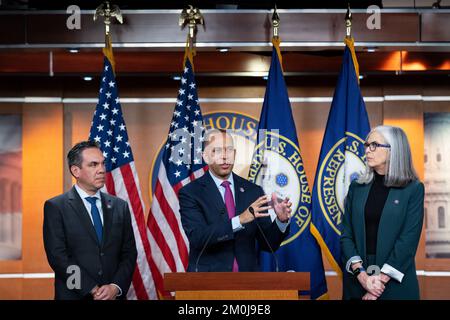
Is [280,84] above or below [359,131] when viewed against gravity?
above

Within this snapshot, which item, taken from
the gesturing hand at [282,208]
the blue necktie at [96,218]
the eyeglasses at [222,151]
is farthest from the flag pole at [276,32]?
the blue necktie at [96,218]

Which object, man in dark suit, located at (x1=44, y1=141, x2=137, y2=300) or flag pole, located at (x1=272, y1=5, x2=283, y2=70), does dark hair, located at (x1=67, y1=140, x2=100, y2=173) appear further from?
flag pole, located at (x1=272, y1=5, x2=283, y2=70)

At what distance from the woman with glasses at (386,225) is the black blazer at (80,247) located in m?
1.46

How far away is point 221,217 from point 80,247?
2.95 ft

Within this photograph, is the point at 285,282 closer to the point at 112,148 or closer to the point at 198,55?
the point at 112,148

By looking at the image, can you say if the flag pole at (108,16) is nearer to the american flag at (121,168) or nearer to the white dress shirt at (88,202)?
the american flag at (121,168)

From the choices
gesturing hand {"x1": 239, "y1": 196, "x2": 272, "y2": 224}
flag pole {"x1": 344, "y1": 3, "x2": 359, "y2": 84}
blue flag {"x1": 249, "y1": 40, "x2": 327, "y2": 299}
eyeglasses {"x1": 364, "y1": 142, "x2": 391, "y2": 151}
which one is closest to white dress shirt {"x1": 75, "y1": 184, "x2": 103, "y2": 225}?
gesturing hand {"x1": 239, "y1": 196, "x2": 272, "y2": 224}

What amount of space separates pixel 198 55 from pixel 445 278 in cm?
310

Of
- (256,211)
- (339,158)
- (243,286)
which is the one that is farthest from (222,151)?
(339,158)

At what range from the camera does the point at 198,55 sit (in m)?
7.05

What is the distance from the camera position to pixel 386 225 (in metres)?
4.82

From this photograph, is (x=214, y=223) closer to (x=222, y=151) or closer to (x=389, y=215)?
(x=222, y=151)

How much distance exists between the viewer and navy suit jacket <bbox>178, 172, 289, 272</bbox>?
471cm
